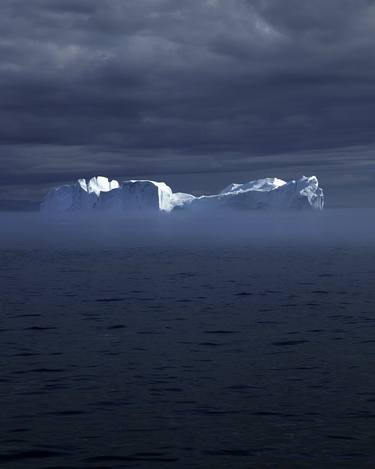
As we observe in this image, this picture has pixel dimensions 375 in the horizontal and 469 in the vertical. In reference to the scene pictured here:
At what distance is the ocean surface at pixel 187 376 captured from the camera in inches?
685

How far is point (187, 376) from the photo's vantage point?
24.1 m

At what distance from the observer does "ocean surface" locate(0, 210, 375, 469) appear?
17.4 meters

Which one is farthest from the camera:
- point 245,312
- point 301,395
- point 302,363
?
point 245,312

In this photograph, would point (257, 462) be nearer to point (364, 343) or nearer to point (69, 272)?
point (364, 343)

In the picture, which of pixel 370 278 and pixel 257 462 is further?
pixel 370 278

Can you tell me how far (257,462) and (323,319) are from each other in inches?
792

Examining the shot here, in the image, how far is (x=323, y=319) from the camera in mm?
36062

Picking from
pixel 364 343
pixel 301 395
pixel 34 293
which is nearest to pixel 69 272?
pixel 34 293

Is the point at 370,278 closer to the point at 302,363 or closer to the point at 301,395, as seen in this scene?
the point at 302,363

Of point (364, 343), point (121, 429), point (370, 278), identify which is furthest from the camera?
point (370, 278)

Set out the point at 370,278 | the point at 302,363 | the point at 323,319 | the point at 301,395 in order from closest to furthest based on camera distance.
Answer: the point at 301,395 → the point at 302,363 → the point at 323,319 → the point at 370,278

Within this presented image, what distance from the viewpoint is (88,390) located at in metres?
22.4

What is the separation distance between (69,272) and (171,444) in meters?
47.6

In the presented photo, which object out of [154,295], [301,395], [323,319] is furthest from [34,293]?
[301,395]
